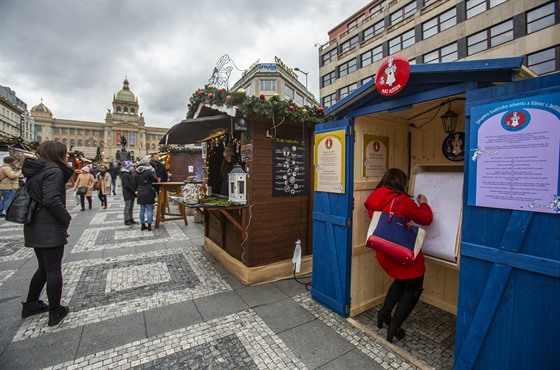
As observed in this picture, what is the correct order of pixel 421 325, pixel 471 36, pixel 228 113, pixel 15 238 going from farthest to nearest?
pixel 471 36, pixel 15 238, pixel 228 113, pixel 421 325

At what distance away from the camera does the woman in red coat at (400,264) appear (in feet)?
9.29

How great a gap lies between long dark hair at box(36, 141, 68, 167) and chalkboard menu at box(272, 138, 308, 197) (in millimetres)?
2861

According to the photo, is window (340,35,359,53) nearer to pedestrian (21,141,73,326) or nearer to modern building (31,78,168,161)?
pedestrian (21,141,73,326)

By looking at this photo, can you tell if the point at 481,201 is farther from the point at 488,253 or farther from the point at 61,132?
the point at 61,132

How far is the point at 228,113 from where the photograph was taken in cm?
410

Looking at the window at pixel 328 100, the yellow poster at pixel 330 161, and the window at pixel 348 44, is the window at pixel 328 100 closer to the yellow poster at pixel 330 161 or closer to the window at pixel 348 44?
the window at pixel 348 44

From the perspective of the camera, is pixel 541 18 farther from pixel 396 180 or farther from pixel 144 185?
pixel 144 185

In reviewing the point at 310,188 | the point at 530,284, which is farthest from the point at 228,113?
the point at 530,284

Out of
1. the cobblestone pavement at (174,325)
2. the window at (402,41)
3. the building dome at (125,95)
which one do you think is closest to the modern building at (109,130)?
the building dome at (125,95)

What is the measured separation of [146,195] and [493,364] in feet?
26.9

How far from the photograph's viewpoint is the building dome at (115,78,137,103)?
97062 mm

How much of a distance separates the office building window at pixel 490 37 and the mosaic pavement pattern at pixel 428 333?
22.5 metres

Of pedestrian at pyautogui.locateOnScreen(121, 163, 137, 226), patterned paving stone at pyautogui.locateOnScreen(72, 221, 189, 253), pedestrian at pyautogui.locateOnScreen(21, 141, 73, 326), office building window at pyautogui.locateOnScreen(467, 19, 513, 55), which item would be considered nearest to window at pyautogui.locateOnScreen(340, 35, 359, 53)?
office building window at pyautogui.locateOnScreen(467, 19, 513, 55)

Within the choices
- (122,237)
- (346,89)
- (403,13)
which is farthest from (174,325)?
(346,89)
